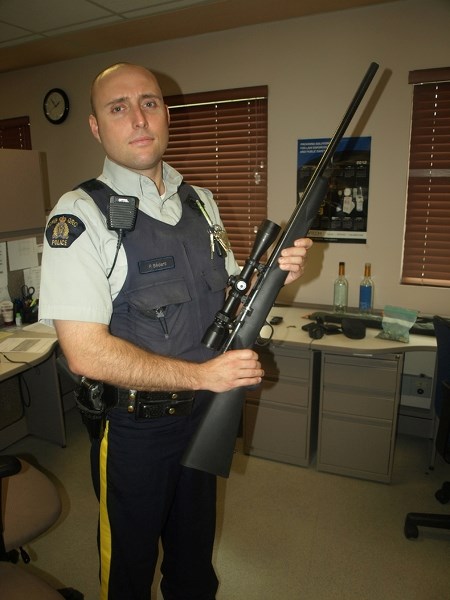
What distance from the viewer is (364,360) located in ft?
7.29

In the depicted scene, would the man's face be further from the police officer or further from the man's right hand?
the man's right hand

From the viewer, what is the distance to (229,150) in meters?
2.95

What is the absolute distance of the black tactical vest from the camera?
1137mm

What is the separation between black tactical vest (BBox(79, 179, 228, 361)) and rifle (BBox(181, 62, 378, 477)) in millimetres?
97

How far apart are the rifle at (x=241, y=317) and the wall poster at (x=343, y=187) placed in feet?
4.71

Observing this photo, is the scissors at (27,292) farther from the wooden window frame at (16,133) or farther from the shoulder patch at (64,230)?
the shoulder patch at (64,230)

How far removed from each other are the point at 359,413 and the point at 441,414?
540 mm

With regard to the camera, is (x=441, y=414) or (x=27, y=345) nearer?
(x=441, y=414)

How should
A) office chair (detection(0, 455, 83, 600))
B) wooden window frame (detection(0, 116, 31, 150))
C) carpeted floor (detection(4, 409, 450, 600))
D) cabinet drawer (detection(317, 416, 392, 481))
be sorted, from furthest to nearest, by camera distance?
wooden window frame (detection(0, 116, 31, 150)), cabinet drawer (detection(317, 416, 392, 481)), carpeted floor (detection(4, 409, 450, 600)), office chair (detection(0, 455, 83, 600))

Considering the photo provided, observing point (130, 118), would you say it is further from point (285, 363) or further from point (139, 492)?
point (285, 363)

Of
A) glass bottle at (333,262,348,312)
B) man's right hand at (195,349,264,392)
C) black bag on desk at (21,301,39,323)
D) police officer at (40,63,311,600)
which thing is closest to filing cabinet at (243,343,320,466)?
glass bottle at (333,262,348,312)

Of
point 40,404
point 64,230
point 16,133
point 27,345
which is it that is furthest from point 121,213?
point 16,133

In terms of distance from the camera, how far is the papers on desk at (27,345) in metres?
2.17

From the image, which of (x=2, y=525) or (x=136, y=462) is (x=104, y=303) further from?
(x=2, y=525)
